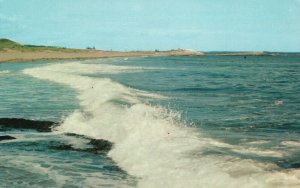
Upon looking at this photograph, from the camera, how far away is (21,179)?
1110 cm

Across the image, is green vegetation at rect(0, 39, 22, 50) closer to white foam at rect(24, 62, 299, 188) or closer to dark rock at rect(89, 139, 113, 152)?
white foam at rect(24, 62, 299, 188)

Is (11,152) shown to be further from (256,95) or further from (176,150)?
(256,95)

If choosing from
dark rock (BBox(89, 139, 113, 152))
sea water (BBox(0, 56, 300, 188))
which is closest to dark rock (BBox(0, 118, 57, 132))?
sea water (BBox(0, 56, 300, 188))

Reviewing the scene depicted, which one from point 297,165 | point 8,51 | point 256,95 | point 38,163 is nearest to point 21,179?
point 38,163

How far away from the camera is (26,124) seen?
18875 mm

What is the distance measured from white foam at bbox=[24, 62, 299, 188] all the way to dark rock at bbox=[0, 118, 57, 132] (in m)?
0.57

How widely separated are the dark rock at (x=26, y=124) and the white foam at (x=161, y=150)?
57cm

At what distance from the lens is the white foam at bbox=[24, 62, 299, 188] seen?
10.1 metres

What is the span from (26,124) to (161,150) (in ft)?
25.8

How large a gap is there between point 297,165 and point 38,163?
6.65 metres

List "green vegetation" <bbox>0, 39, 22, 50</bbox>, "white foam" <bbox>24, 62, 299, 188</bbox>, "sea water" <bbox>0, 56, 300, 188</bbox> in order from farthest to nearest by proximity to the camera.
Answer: "green vegetation" <bbox>0, 39, 22, 50</bbox> < "sea water" <bbox>0, 56, 300, 188</bbox> < "white foam" <bbox>24, 62, 299, 188</bbox>

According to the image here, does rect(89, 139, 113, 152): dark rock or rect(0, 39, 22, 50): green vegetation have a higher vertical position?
rect(0, 39, 22, 50): green vegetation

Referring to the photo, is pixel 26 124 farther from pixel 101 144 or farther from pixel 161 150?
pixel 161 150

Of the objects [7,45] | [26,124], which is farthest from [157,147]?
[7,45]
